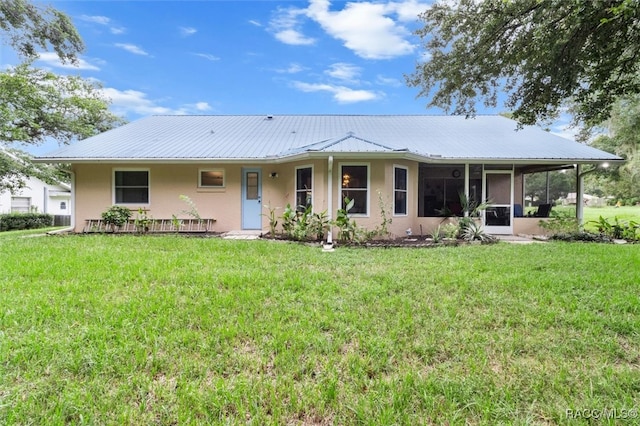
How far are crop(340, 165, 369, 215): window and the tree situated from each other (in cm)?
988

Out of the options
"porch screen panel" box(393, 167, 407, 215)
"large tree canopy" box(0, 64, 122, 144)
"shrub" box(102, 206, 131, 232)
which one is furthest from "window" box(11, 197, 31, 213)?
"porch screen panel" box(393, 167, 407, 215)

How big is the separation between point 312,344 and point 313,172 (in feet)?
23.8

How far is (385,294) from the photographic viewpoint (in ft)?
13.9

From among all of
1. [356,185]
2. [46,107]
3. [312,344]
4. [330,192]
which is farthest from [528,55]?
[46,107]

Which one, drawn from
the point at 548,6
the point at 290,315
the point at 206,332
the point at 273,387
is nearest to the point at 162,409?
the point at 273,387

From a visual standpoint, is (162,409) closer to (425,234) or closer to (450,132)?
(425,234)

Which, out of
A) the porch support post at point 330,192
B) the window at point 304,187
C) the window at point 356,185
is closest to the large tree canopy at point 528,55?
the porch support post at point 330,192

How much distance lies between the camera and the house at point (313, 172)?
31.5ft

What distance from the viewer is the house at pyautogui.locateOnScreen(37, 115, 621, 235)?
378 inches

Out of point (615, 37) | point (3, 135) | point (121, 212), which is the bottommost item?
point (121, 212)

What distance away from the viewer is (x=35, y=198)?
23344mm

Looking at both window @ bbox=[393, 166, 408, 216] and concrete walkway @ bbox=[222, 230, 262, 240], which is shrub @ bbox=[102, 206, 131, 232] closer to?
concrete walkway @ bbox=[222, 230, 262, 240]

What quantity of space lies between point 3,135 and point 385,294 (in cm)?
1936

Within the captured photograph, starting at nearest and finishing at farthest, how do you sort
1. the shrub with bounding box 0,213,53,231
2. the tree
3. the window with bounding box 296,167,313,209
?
1. the window with bounding box 296,167,313,209
2. the tree
3. the shrub with bounding box 0,213,53,231
